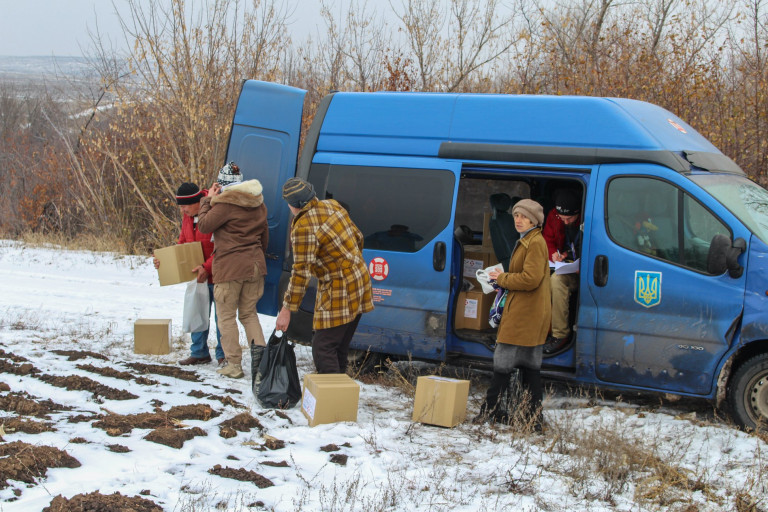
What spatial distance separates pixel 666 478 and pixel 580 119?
2.68 metres

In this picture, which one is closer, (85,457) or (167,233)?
(85,457)

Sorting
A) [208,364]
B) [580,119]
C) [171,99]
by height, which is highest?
[171,99]

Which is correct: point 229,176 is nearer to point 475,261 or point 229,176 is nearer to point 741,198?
point 475,261

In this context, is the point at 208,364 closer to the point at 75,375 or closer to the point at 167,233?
the point at 75,375

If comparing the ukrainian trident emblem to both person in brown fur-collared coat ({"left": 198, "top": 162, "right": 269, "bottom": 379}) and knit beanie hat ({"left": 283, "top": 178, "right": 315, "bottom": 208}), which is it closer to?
knit beanie hat ({"left": 283, "top": 178, "right": 315, "bottom": 208})

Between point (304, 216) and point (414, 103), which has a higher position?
point (414, 103)

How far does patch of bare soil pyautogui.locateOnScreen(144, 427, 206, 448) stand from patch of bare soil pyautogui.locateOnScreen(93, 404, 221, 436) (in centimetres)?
17

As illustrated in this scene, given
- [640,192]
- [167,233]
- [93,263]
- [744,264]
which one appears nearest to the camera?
[744,264]

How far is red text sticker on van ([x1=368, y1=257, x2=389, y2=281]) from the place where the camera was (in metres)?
5.90

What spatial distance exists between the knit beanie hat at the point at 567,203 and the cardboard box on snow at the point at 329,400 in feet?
7.53

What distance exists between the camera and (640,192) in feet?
17.4

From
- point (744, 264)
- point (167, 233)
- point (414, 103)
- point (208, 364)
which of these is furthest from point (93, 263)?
point (744, 264)

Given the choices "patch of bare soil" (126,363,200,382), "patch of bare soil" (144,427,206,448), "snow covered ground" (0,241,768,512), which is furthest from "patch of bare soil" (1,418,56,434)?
"patch of bare soil" (126,363,200,382)

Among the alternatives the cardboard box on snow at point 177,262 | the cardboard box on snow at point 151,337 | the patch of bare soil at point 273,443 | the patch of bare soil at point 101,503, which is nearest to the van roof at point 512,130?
the cardboard box on snow at point 177,262
